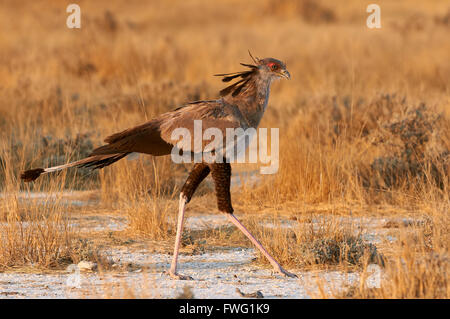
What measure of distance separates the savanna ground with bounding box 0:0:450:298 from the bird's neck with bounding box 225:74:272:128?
1.02m

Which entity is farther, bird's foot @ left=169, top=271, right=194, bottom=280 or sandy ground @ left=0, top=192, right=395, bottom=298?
bird's foot @ left=169, top=271, right=194, bottom=280

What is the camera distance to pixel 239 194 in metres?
9.48

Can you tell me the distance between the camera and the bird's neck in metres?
6.50

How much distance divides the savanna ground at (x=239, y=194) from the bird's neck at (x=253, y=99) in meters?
1.02

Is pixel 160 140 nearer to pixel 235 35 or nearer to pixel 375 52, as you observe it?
pixel 375 52

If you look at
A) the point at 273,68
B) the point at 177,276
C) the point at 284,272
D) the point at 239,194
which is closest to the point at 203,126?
the point at 273,68

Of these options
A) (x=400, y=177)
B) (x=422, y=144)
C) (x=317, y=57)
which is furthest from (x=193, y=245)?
(x=317, y=57)

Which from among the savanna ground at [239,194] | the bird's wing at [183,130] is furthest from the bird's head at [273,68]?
the savanna ground at [239,194]

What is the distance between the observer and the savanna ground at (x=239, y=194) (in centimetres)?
596

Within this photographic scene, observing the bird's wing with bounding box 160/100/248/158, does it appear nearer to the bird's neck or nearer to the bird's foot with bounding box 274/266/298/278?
the bird's neck

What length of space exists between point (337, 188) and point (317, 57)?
45.2 feet

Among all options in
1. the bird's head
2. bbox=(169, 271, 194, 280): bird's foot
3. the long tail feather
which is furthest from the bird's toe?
the bird's head

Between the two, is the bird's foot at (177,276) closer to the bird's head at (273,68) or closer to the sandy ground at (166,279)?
the sandy ground at (166,279)

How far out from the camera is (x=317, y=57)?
22.2 m
